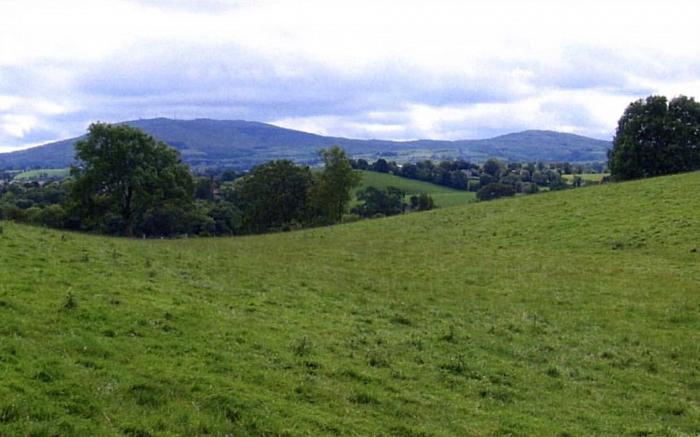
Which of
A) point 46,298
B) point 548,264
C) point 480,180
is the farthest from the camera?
point 480,180

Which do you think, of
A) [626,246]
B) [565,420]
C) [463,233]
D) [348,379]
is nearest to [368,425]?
[348,379]

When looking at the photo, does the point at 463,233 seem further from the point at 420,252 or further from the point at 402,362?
the point at 402,362

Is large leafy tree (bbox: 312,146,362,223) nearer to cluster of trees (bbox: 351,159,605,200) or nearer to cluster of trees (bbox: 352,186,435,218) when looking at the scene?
cluster of trees (bbox: 352,186,435,218)

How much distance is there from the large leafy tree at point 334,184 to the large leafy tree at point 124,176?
19.2 metres

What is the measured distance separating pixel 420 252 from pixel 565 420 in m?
23.7

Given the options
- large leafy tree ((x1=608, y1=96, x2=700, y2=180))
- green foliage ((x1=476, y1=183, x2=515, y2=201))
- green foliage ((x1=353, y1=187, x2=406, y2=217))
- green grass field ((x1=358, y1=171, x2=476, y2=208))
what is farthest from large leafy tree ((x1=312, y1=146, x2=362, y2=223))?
green grass field ((x1=358, y1=171, x2=476, y2=208))

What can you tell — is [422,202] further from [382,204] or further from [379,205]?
[379,205]

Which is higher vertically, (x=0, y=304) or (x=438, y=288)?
(x=0, y=304)

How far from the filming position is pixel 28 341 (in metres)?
10.6

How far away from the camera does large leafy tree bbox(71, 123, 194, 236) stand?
182 feet

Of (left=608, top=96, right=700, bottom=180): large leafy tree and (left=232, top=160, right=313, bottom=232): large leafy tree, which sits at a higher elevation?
(left=608, top=96, right=700, bottom=180): large leafy tree

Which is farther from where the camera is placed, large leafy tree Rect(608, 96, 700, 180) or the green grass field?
the green grass field

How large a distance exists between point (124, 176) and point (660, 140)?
54.4m

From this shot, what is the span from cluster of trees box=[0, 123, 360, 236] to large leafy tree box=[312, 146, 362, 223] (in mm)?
123
